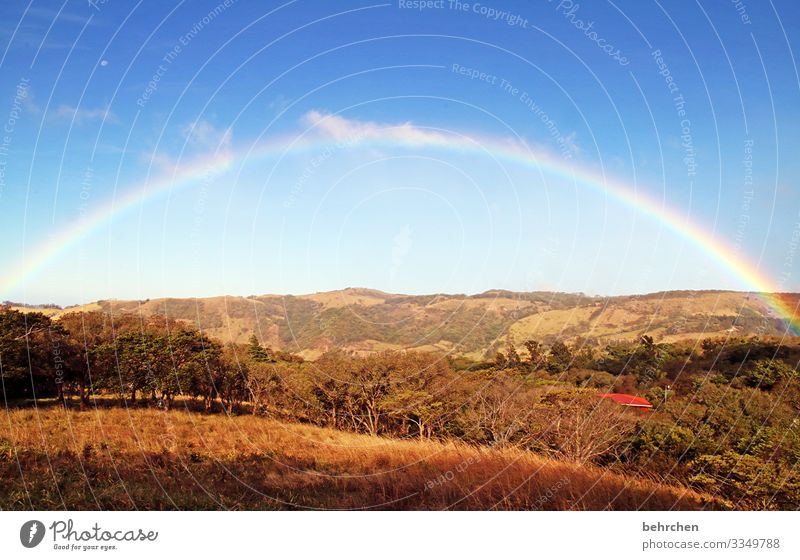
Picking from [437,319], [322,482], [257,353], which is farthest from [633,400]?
[257,353]

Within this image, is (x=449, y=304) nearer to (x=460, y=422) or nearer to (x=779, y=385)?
(x=460, y=422)

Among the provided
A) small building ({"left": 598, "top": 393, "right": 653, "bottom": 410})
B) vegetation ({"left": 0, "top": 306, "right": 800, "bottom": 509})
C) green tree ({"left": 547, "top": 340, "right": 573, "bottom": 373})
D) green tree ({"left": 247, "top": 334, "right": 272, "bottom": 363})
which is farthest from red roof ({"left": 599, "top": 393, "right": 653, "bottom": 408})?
green tree ({"left": 247, "top": 334, "right": 272, "bottom": 363})

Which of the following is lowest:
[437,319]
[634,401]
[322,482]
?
[634,401]

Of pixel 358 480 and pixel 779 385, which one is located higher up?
pixel 358 480

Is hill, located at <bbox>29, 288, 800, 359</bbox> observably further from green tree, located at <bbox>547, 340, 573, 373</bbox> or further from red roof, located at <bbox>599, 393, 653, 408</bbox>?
red roof, located at <bbox>599, 393, 653, 408</bbox>

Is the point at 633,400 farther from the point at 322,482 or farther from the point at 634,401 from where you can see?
the point at 322,482

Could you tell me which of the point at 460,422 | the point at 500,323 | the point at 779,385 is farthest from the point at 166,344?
the point at 779,385

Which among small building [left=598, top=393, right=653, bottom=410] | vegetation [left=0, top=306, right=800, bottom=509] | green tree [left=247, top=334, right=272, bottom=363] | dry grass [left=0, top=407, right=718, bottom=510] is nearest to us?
dry grass [left=0, top=407, right=718, bottom=510]
